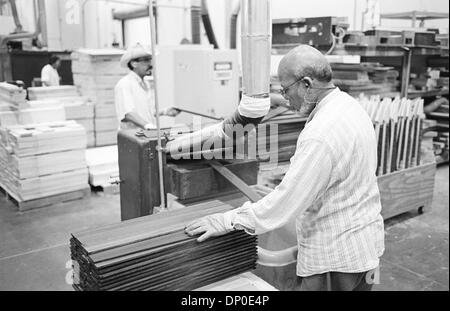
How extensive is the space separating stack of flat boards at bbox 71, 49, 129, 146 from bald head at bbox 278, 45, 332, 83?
447cm

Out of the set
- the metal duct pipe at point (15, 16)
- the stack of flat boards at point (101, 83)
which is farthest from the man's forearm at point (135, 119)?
the stack of flat boards at point (101, 83)

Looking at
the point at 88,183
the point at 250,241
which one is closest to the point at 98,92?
the point at 88,183

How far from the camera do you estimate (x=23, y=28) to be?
155 cm

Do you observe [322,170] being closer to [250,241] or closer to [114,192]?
[250,241]

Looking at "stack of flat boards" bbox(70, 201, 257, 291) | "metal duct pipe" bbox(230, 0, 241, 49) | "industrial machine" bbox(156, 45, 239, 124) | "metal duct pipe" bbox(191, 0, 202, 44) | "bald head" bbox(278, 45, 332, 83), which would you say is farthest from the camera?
"metal duct pipe" bbox(191, 0, 202, 44)

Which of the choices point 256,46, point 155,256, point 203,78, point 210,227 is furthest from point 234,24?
point 155,256

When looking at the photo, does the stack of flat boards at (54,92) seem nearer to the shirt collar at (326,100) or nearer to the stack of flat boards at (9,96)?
the stack of flat boards at (9,96)

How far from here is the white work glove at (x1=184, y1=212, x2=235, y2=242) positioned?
5.15 ft

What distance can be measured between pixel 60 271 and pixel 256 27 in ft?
4.26

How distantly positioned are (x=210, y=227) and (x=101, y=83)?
16.2 feet

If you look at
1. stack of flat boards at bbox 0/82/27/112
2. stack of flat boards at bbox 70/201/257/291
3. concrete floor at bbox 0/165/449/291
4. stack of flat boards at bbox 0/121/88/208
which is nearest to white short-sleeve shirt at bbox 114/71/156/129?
A: concrete floor at bbox 0/165/449/291

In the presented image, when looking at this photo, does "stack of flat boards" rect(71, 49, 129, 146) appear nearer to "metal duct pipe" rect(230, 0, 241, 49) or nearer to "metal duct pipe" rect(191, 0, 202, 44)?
"metal duct pipe" rect(191, 0, 202, 44)

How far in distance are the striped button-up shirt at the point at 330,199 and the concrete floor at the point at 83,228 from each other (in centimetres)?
81

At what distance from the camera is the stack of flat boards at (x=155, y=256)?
139cm
